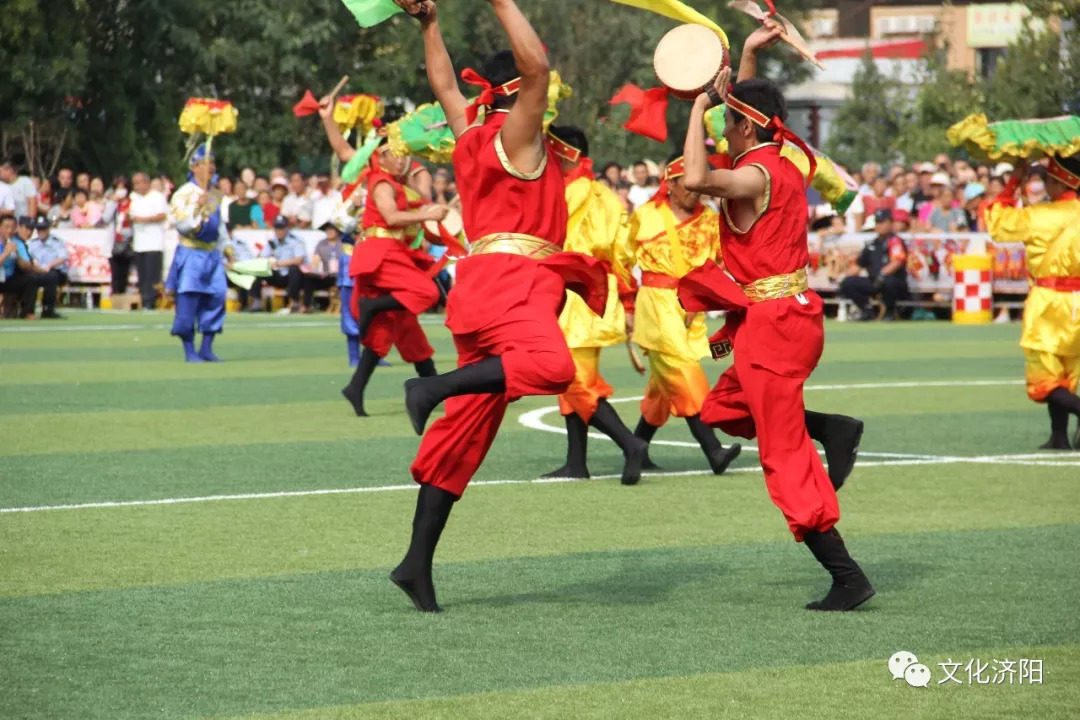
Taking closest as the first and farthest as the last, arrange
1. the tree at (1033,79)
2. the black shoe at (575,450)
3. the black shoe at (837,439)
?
the black shoe at (837,439)
the black shoe at (575,450)
the tree at (1033,79)

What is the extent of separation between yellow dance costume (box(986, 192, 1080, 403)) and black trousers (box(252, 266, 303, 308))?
18.1 m

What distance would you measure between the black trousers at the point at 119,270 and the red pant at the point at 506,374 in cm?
2434

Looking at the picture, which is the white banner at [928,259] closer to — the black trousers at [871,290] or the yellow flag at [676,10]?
the black trousers at [871,290]

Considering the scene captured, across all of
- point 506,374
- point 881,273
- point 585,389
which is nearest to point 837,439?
point 506,374

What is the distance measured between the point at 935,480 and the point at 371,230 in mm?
5357

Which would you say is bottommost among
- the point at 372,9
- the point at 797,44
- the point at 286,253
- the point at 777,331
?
the point at 286,253

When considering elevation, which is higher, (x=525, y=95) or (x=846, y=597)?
(x=525, y=95)

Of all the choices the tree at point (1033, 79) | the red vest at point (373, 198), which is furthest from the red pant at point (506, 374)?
the tree at point (1033, 79)

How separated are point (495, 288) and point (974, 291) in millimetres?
20779

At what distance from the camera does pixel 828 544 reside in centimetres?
724

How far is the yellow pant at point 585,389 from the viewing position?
11.0 meters

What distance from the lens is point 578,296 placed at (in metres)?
11.1

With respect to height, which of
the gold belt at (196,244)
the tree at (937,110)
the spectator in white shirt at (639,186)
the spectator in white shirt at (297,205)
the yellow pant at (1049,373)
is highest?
the tree at (937,110)

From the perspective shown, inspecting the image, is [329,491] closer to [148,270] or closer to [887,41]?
[148,270]
